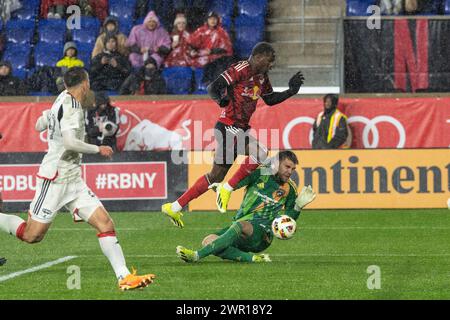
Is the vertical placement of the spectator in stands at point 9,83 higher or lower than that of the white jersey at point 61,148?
lower

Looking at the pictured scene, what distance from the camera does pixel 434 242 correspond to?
1462 cm

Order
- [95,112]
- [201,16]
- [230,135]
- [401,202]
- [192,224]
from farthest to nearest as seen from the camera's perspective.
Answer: [201,16], [95,112], [401,202], [192,224], [230,135]

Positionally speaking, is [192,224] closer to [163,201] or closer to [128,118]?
[163,201]

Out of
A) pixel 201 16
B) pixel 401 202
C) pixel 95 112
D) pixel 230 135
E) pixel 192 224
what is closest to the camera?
pixel 230 135

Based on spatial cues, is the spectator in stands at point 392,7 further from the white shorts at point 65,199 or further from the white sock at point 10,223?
the white shorts at point 65,199

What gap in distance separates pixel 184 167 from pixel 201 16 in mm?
4939

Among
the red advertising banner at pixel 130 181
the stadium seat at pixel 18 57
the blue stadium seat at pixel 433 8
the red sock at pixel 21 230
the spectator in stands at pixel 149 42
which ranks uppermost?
the blue stadium seat at pixel 433 8

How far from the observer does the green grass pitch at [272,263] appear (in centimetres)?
994

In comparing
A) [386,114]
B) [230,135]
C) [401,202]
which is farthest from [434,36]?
[230,135]

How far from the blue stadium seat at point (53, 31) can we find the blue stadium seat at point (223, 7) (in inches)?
125

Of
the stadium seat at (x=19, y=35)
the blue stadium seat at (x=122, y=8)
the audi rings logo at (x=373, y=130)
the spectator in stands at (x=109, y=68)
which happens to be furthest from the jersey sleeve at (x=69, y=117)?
the stadium seat at (x=19, y=35)

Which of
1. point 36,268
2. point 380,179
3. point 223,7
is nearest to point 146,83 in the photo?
point 223,7

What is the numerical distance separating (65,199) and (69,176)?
0.21 meters

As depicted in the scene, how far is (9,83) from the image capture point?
22656 mm
